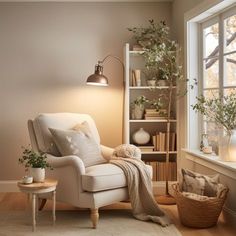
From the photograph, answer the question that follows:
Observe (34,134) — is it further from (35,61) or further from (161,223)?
(161,223)

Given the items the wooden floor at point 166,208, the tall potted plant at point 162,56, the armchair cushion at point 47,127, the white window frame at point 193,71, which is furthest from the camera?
the white window frame at point 193,71

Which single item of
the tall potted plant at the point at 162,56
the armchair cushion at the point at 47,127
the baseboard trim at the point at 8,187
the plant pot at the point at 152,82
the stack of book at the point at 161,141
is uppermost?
the tall potted plant at the point at 162,56

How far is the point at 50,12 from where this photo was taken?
184 inches

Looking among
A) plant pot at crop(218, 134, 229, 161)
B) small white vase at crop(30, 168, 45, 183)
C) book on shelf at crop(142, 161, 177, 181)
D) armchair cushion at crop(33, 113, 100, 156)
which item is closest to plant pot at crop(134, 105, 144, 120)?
book on shelf at crop(142, 161, 177, 181)

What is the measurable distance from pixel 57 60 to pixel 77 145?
155 cm

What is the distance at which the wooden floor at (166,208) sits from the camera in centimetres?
312

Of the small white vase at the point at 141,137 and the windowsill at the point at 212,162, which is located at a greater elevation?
the small white vase at the point at 141,137

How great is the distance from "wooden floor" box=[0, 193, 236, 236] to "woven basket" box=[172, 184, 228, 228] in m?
0.06

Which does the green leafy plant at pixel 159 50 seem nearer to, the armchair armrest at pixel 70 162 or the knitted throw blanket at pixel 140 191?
the knitted throw blanket at pixel 140 191

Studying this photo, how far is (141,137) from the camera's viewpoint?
4504 millimetres

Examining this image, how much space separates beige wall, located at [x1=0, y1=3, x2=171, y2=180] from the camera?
465cm

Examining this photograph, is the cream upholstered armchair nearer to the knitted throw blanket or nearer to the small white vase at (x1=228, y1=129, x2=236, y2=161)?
the knitted throw blanket

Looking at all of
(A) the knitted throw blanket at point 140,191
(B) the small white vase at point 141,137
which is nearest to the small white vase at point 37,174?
(A) the knitted throw blanket at point 140,191

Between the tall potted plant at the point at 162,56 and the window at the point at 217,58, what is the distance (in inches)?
11.4
